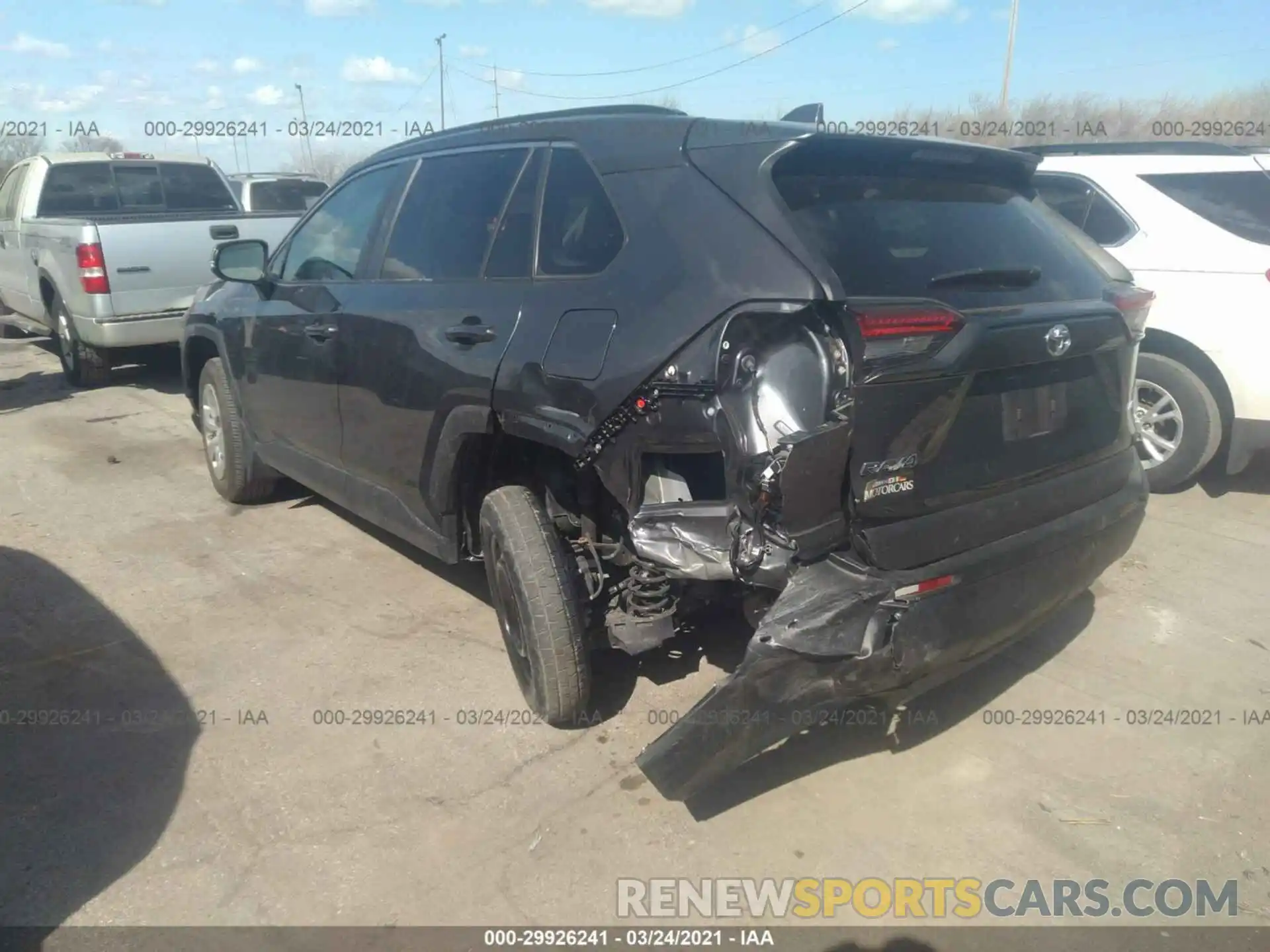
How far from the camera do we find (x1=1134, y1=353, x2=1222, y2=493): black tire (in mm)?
5539

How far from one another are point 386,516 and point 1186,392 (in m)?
4.43

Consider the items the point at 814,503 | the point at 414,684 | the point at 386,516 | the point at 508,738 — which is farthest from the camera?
the point at 386,516

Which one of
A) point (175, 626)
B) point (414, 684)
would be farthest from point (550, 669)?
point (175, 626)

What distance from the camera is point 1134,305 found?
333 cm

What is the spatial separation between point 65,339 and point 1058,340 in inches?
353

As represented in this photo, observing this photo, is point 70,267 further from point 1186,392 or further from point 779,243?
point 1186,392

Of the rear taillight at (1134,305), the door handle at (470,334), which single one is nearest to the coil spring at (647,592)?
the door handle at (470,334)

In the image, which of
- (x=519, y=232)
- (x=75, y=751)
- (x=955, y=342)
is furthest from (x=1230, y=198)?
(x=75, y=751)

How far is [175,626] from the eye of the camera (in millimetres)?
4297

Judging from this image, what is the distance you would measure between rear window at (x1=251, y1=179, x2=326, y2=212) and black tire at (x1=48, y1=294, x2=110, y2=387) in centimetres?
571

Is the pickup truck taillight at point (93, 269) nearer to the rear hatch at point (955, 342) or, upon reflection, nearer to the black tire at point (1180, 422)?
the rear hatch at point (955, 342)

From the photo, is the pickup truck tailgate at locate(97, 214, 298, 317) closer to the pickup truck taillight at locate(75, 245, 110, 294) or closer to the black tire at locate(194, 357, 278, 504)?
the pickup truck taillight at locate(75, 245, 110, 294)

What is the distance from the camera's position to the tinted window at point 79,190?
375 inches

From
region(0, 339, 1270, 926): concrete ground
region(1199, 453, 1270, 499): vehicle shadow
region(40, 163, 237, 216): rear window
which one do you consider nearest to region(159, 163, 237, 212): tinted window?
region(40, 163, 237, 216): rear window
